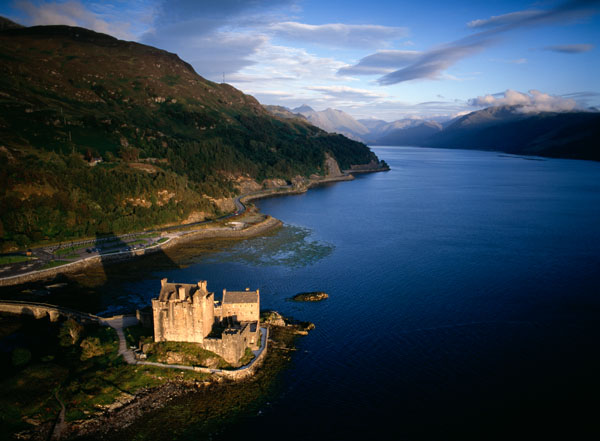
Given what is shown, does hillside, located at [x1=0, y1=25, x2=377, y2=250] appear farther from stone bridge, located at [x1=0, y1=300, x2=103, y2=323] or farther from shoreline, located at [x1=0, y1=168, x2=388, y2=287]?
stone bridge, located at [x1=0, y1=300, x2=103, y2=323]

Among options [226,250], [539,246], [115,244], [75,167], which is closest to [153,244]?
[115,244]

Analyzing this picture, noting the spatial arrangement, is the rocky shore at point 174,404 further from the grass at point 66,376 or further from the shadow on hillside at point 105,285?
the shadow on hillside at point 105,285

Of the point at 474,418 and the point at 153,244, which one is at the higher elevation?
the point at 153,244

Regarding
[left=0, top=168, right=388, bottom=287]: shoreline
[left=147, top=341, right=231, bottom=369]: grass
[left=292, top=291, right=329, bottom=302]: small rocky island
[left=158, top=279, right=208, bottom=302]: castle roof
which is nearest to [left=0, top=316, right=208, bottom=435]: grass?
[left=147, top=341, right=231, bottom=369]: grass

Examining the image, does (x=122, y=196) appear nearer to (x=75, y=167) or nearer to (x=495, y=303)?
(x=75, y=167)

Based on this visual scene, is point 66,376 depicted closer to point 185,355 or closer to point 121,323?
point 121,323

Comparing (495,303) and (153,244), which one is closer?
(495,303)
